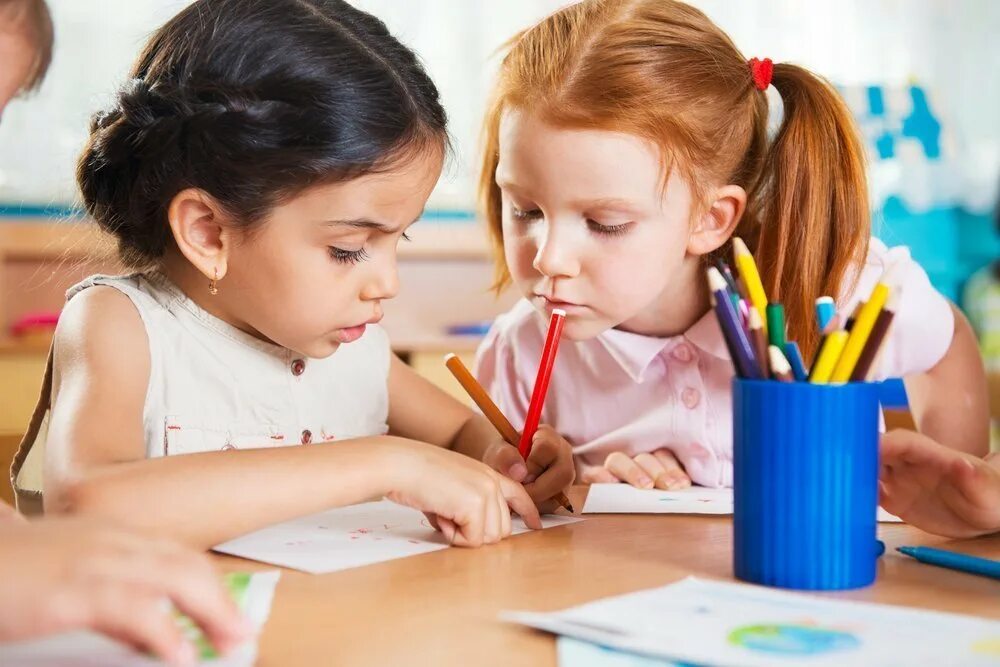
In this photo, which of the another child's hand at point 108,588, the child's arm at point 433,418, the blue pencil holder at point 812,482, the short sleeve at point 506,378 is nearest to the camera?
the another child's hand at point 108,588

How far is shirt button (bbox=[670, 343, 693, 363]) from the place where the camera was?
4.19 ft

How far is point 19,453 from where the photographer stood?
114cm

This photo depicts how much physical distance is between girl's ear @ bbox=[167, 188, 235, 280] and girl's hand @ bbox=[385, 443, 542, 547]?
0.99 feet

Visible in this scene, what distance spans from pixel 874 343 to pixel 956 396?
754 millimetres

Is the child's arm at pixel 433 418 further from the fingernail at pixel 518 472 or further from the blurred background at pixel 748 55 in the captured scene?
the blurred background at pixel 748 55

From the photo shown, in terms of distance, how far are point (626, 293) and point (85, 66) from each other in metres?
2.37

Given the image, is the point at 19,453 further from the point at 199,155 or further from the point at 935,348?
the point at 935,348

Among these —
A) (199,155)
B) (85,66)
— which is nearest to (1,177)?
(85,66)

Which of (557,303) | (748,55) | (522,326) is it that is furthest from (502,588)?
(748,55)

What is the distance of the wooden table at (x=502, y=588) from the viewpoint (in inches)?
23.0

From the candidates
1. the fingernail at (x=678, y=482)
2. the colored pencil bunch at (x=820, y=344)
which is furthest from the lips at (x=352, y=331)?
the colored pencil bunch at (x=820, y=344)

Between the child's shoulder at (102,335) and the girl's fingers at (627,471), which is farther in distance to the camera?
the girl's fingers at (627,471)

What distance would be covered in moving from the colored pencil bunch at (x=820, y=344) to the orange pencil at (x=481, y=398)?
290 millimetres

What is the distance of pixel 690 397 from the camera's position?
126 centimetres
